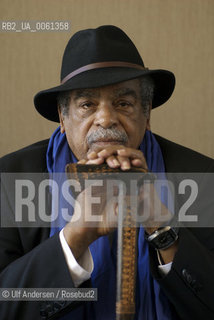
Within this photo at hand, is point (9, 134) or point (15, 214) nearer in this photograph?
point (15, 214)

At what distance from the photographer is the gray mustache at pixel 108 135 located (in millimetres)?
1166

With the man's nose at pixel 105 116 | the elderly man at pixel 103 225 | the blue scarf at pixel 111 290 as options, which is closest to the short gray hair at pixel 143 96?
the elderly man at pixel 103 225

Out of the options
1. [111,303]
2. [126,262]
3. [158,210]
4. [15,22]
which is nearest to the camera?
[126,262]

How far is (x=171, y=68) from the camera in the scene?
194 cm

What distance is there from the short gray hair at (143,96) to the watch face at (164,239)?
39 cm

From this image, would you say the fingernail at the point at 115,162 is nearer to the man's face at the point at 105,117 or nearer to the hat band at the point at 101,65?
the man's face at the point at 105,117

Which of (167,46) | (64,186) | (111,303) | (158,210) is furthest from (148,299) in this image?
(167,46)

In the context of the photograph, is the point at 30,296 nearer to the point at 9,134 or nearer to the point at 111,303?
the point at 111,303

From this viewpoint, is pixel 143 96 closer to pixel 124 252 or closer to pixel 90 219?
pixel 90 219

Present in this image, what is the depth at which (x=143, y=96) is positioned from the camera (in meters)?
1.28

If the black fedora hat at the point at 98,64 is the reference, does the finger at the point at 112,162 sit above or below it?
below

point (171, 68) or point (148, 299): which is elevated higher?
point (171, 68)

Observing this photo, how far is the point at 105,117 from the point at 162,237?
35cm

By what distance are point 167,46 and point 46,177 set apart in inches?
35.8
